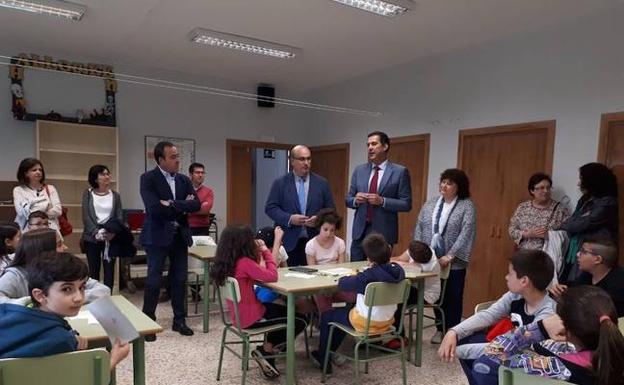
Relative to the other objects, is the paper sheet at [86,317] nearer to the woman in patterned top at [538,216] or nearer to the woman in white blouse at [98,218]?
the woman in white blouse at [98,218]

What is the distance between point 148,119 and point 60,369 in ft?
14.8

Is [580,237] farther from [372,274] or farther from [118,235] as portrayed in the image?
[118,235]

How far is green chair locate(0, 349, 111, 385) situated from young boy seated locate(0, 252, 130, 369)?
1.0 inches

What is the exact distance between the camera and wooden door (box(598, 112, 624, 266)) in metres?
3.08

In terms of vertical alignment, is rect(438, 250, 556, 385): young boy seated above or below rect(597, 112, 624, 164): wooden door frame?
below

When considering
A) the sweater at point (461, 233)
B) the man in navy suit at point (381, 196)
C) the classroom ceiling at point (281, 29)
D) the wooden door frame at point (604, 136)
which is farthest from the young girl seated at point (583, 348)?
the classroom ceiling at point (281, 29)

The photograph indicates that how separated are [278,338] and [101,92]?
12.8ft

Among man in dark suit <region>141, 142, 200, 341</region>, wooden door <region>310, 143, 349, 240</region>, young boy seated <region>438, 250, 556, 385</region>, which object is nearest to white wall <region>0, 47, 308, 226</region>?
wooden door <region>310, 143, 349, 240</region>

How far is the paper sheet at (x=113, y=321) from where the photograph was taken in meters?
1.53

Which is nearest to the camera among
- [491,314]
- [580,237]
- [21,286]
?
[21,286]

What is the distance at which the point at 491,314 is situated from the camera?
203cm

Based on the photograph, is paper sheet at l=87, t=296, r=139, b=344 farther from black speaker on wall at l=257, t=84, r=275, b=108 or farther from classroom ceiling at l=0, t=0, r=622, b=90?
A: black speaker on wall at l=257, t=84, r=275, b=108

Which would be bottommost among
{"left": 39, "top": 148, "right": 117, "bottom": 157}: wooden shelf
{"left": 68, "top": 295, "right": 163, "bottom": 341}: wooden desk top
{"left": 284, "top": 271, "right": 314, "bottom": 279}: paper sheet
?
{"left": 284, "top": 271, "right": 314, "bottom": 279}: paper sheet

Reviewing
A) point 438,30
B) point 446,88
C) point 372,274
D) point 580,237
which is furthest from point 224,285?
point 446,88
